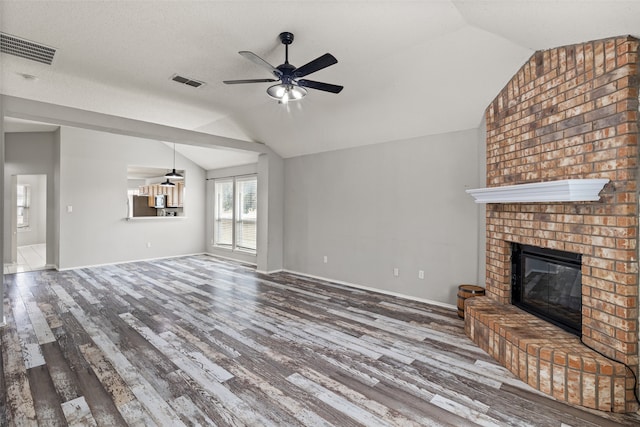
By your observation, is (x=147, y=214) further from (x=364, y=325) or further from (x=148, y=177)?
(x=364, y=325)

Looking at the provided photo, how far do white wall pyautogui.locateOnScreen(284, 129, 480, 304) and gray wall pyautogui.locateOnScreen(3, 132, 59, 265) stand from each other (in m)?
5.16

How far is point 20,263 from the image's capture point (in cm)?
706

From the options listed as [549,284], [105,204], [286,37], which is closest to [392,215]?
[549,284]

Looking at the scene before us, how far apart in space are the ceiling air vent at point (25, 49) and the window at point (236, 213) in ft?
14.3

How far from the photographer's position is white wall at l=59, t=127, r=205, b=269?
6398 mm

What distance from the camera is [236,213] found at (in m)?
7.87

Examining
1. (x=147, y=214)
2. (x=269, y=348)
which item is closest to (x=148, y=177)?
(x=147, y=214)

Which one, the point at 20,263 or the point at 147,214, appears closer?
the point at 20,263

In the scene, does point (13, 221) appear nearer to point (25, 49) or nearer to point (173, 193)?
point (173, 193)

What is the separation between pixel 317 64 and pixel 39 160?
737 cm

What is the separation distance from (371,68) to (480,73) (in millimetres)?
1136

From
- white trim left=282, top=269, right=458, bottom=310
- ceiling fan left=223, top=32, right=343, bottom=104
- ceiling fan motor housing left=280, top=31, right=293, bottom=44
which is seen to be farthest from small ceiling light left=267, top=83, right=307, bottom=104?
white trim left=282, top=269, right=458, bottom=310

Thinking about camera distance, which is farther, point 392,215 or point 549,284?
point 392,215

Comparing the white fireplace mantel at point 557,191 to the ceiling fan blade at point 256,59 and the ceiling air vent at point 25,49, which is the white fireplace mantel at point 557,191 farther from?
the ceiling air vent at point 25,49
